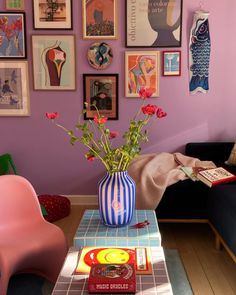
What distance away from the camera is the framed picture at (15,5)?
3.47m

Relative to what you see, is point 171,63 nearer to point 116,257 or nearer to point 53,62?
point 53,62

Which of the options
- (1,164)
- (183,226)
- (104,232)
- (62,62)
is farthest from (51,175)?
(104,232)

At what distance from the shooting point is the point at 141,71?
11.7 ft

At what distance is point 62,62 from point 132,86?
74 centimetres

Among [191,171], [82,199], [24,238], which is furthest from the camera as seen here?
[82,199]

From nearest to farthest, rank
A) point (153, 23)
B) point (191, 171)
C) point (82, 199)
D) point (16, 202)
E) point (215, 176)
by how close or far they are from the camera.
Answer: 1. point (16, 202)
2. point (215, 176)
3. point (191, 171)
4. point (153, 23)
5. point (82, 199)

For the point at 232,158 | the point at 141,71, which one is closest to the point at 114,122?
the point at 141,71

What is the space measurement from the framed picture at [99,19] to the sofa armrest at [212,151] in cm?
137

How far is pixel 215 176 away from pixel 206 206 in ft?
0.82

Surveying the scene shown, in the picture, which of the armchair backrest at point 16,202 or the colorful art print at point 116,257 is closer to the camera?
the colorful art print at point 116,257

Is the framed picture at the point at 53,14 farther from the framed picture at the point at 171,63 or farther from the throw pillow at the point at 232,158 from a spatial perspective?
the throw pillow at the point at 232,158

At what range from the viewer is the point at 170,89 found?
11.8 ft

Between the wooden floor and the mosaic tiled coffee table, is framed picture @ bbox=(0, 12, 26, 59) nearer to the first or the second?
the wooden floor

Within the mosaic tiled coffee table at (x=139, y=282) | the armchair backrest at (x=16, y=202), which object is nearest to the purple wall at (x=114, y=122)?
the armchair backrest at (x=16, y=202)
